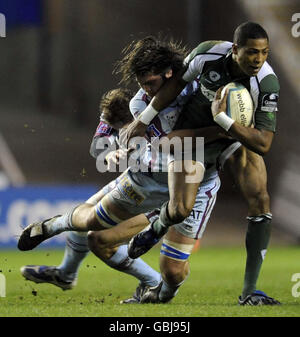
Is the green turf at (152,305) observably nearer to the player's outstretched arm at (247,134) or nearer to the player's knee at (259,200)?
the player's knee at (259,200)

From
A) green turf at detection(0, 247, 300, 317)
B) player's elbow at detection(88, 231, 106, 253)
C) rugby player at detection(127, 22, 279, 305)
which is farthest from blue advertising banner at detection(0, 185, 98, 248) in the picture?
rugby player at detection(127, 22, 279, 305)

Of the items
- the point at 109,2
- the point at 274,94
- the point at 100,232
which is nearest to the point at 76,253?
the point at 100,232

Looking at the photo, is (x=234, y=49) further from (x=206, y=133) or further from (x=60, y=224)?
(x=60, y=224)

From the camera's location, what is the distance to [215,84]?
5859mm

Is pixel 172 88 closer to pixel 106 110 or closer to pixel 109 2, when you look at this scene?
pixel 106 110

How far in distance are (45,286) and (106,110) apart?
1653mm

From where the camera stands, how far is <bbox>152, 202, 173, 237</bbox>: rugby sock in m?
5.81

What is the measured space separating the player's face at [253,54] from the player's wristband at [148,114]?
756 millimetres

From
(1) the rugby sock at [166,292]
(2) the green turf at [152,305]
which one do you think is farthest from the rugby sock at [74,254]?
(1) the rugby sock at [166,292]

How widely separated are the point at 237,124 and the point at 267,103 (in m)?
0.23

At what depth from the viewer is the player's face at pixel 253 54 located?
5457 mm

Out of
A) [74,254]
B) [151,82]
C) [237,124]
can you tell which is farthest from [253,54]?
[74,254]

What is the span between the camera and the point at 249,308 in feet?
18.7

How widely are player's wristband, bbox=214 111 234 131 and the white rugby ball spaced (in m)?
0.08
